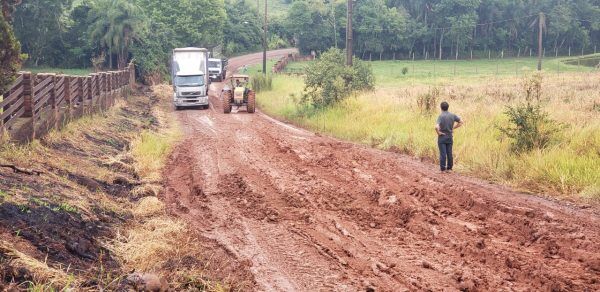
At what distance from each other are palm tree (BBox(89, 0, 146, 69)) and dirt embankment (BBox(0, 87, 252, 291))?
31537mm

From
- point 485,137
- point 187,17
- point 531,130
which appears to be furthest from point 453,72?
point 531,130

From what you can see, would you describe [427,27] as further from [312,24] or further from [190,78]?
[190,78]

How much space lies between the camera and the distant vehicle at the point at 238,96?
28062 millimetres

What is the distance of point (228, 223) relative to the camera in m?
8.91

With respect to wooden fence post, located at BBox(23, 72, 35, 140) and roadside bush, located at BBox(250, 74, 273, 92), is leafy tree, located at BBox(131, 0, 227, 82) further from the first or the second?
wooden fence post, located at BBox(23, 72, 35, 140)

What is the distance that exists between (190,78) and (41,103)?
59.6ft

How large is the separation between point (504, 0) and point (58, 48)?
2691 inches

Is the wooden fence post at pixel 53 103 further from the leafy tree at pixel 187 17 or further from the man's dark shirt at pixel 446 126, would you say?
the leafy tree at pixel 187 17

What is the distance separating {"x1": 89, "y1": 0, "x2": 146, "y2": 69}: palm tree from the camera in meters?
42.5

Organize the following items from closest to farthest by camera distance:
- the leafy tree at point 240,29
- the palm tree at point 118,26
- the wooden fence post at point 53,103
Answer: the wooden fence post at point 53,103 < the palm tree at point 118,26 < the leafy tree at point 240,29

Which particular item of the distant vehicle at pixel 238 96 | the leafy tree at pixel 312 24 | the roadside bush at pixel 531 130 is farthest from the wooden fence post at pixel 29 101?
the leafy tree at pixel 312 24

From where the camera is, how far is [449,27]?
87938 mm

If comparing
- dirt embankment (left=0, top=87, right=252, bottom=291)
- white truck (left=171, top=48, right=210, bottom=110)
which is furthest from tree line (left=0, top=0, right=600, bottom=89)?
dirt embankment (left=0, top=87, right=252, bottom=291)

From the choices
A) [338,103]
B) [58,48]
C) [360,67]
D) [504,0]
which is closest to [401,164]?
[338,103]
